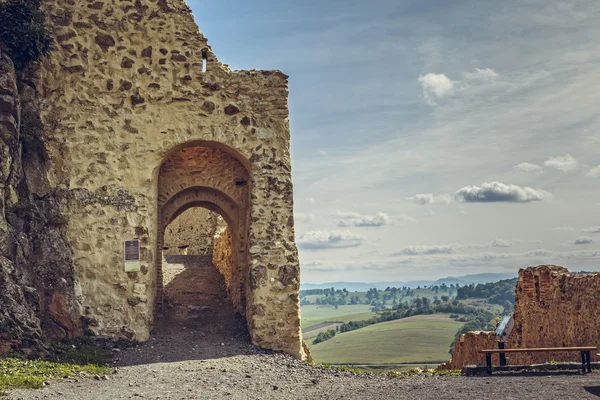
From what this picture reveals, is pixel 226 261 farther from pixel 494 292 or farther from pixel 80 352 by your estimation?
pixel 494 292

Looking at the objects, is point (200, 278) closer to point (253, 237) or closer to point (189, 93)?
point (253, 237)

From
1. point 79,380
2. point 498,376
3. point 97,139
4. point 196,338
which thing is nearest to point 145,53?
point 97,139

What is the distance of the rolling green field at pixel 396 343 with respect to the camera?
64.1 metres

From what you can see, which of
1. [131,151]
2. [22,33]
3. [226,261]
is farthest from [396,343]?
[22,33]

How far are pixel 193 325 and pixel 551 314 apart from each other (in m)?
8.06

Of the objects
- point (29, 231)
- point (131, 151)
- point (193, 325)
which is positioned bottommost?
point (193, 325)

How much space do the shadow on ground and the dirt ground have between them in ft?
0.07

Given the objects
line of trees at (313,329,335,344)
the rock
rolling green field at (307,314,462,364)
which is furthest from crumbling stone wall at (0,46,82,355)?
line of trees at (313,329,335,344)

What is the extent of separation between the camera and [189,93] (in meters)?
14.2

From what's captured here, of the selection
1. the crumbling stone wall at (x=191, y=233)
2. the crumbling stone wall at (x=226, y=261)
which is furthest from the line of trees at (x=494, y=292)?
the crumbling stone wall at (x=226, y=261)

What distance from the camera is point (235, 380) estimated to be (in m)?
10.8

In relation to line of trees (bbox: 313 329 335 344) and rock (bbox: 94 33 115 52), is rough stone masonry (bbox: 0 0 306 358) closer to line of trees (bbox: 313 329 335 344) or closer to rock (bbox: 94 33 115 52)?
rock (bbox: 94 33 115 52)

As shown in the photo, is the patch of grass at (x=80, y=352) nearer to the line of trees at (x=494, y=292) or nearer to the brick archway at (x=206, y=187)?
the brick archway at (x=206, y=187)

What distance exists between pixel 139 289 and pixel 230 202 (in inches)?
Result: 135
